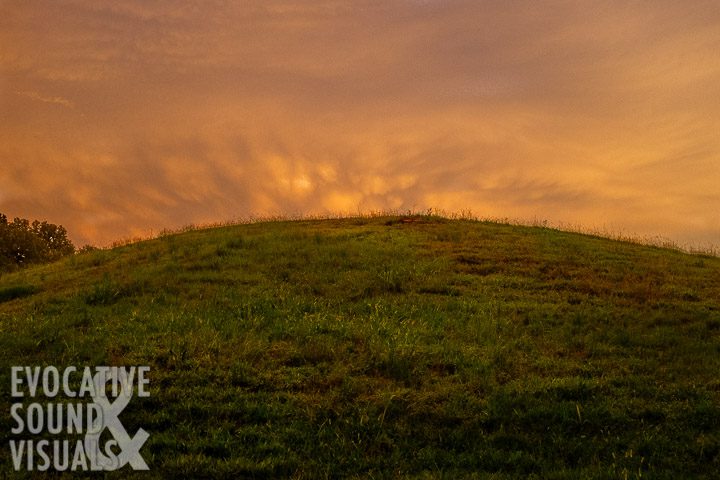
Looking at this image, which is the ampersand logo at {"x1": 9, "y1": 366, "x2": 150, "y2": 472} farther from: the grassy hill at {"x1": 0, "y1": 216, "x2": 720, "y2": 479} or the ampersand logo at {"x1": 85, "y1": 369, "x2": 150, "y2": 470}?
the grassy hill at {"x1": 0, "y1": 216, "x2": 720, "y2": 479}

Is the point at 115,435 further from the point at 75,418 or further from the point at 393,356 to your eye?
the point at 393,356

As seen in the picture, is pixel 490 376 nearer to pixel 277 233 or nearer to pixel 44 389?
pixel 44 389

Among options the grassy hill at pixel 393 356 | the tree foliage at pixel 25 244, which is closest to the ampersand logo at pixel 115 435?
the grassy hill at pixel 393 356

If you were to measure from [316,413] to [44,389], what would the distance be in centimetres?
529

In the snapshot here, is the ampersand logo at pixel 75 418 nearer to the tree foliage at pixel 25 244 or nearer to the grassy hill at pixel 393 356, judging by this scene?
the grassy hill at pixel 393 356

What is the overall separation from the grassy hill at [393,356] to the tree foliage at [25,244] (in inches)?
784

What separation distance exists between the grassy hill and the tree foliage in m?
19.9

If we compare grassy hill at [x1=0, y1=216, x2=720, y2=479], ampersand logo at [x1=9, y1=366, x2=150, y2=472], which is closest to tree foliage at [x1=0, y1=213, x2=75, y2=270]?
grassy hill at [x1=0, y1=216, x2=720, y2=479]

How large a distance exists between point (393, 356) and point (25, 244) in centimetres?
4006

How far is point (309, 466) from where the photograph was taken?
356 inches

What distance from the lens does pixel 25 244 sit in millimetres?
44312

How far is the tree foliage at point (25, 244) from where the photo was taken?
136 feet

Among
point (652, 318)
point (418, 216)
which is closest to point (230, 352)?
point (652, 318)

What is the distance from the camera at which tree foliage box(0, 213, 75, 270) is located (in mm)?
41562
